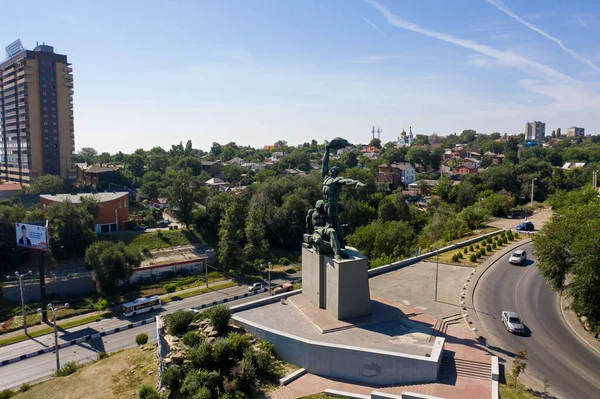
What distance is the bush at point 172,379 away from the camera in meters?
17.0

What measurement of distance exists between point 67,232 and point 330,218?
1407 inches

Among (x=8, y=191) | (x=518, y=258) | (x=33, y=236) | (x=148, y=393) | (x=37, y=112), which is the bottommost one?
(x=148, y=393)

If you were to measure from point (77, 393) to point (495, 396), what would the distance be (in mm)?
18872

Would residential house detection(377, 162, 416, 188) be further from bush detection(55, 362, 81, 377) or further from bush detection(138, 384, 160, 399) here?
bush detection(138, 384, 160, 399)

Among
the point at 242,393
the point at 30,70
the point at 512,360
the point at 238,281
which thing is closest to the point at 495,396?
the point at 512,360

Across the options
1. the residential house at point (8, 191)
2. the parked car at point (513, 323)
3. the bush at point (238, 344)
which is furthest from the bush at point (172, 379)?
the residential house at point (8, 191)

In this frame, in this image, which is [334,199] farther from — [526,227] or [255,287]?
[526,227]

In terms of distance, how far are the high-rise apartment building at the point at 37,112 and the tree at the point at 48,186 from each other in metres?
11.3

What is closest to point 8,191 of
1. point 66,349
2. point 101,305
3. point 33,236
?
point 33,236

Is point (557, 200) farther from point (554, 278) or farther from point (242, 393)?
point (242, 393)

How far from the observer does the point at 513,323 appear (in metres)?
20.2

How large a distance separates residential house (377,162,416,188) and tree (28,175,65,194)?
58.9 meters

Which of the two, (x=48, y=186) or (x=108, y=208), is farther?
(x=48, y=186)

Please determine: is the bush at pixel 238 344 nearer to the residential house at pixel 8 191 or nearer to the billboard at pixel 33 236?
the billboard at pixel 33 236
